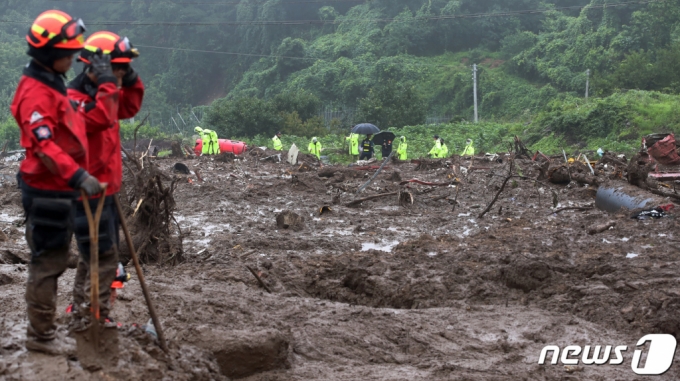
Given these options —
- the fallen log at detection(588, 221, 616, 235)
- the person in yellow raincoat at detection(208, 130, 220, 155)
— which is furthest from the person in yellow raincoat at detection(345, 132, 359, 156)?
the fallen log at detection(588, 221, 616, 235)

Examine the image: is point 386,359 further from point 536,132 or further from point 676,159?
point 536,132

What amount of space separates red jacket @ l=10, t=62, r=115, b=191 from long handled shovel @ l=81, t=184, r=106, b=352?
0.54ft

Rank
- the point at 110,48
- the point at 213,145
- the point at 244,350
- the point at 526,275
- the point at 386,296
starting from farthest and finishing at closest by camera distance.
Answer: the point at 213,145 < the point at 526,275 < the point at 386,296 < the point at 244,350 < the point at 110,48

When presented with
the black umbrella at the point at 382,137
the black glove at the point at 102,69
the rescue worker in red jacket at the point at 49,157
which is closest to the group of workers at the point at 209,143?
the black umbrella at the point at 382,137

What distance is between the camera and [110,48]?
3.98 metres

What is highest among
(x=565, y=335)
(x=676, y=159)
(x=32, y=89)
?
Answer: (x=32, y=89)

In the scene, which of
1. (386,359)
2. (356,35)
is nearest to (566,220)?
(386,359)

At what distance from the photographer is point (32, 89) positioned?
11.6 ft

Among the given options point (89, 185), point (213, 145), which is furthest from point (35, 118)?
point (213, 145)

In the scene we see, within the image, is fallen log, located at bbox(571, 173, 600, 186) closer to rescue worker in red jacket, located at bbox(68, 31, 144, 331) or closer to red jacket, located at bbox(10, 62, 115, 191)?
rescue worker in red jacket, located at bbox(68, 31, 144, 331)

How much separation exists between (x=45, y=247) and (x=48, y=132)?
0.64 metres

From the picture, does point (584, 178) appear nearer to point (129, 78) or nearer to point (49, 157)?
point (129, 78)

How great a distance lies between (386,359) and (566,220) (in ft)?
23.2

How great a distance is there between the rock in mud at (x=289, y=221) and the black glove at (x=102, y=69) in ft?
22.8
